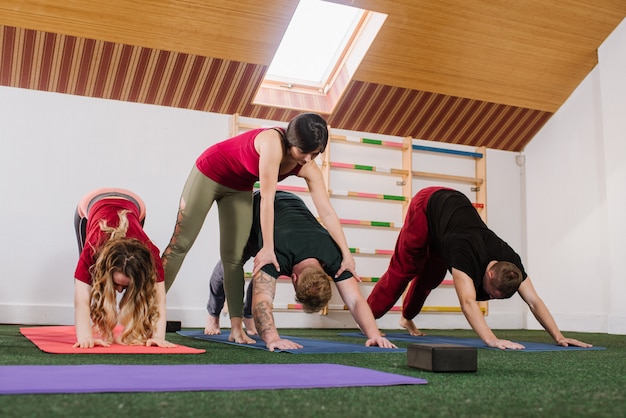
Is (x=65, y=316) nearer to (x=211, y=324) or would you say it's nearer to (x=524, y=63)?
(x=211, y=324)

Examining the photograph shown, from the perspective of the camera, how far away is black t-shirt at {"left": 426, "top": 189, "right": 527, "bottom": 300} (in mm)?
3184

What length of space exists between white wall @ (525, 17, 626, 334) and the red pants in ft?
7.55

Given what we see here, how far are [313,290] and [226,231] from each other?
2.59 feet

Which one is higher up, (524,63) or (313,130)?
(524,63)

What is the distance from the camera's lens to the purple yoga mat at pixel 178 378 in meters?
1.46

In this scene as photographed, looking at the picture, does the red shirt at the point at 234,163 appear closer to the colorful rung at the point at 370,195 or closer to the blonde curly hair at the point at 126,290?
the blonde curly hair at the point at 126,290

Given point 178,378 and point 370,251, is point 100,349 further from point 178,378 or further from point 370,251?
point 370,251

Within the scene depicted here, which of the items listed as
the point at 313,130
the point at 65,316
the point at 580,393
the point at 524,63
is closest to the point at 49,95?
the point at 65,316

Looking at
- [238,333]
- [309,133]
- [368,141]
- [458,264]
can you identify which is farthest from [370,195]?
[309,133]

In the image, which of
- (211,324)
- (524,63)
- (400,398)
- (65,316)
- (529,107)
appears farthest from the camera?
(529,107)

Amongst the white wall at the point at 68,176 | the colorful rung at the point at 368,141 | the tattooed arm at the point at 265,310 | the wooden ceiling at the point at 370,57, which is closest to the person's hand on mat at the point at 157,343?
the tattooed arm at the point at 265,310

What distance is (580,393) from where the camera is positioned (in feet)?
5.45

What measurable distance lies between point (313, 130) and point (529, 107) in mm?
4439

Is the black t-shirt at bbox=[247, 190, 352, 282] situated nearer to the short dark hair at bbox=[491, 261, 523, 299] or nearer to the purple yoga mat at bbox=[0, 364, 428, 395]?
the short dark hair at bbox=[491, 261, 523, 299]
